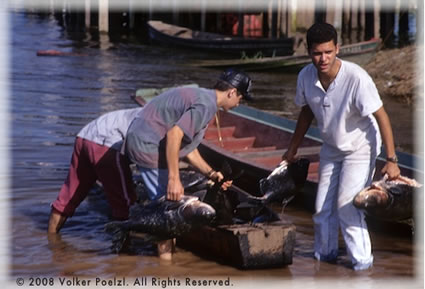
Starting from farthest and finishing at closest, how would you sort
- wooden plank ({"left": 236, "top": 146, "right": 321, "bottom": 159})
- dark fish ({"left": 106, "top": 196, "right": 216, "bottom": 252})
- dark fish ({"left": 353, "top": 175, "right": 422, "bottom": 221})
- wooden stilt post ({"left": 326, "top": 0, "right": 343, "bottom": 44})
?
wooden stilt post ({"left": 326, "top": 0, "right": 343, "bottom": 44}) → wooden plank ({"left": 236, "top": 146, "right": 321, "bottom": 159}) → dark fish ({"left": 106, "top": 196, "right": 216, "bottom": 252}) → dark fish ({"left": 353, "top": 175, "right": 422, "bottom": 221})

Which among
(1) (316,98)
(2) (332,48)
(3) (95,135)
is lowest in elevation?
(3) (95,135)

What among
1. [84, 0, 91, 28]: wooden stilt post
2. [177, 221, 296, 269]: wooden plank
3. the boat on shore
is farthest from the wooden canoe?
[84, 0, 91, 28]: wooden stilt post

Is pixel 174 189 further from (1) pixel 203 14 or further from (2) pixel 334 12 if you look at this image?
(1) pixel 203 14

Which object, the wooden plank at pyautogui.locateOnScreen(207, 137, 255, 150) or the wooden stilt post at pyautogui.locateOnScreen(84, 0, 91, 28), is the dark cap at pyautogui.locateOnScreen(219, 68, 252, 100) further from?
the wooden stilt post at pyautogui.locateOnScreen(84, 0, 91, 28)

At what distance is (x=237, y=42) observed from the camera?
23.0 m

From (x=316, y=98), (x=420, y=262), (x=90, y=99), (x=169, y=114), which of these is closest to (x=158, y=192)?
(x=169, y=114)

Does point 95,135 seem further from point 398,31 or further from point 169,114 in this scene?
point 398,31

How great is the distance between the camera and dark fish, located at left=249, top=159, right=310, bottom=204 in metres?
6.46

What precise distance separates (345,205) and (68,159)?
5541mm

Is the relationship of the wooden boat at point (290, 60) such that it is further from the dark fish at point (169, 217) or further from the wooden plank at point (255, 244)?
the dark fish at point (169, 217)

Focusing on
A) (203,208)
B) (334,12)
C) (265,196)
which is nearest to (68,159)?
(265,196)

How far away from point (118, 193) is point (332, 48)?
207 cm

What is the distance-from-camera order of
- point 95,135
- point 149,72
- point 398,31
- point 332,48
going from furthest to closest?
point 398,31 → point 149,72 → point 95,135 → point 332,48

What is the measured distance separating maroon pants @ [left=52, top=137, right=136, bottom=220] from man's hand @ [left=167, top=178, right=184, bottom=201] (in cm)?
79
